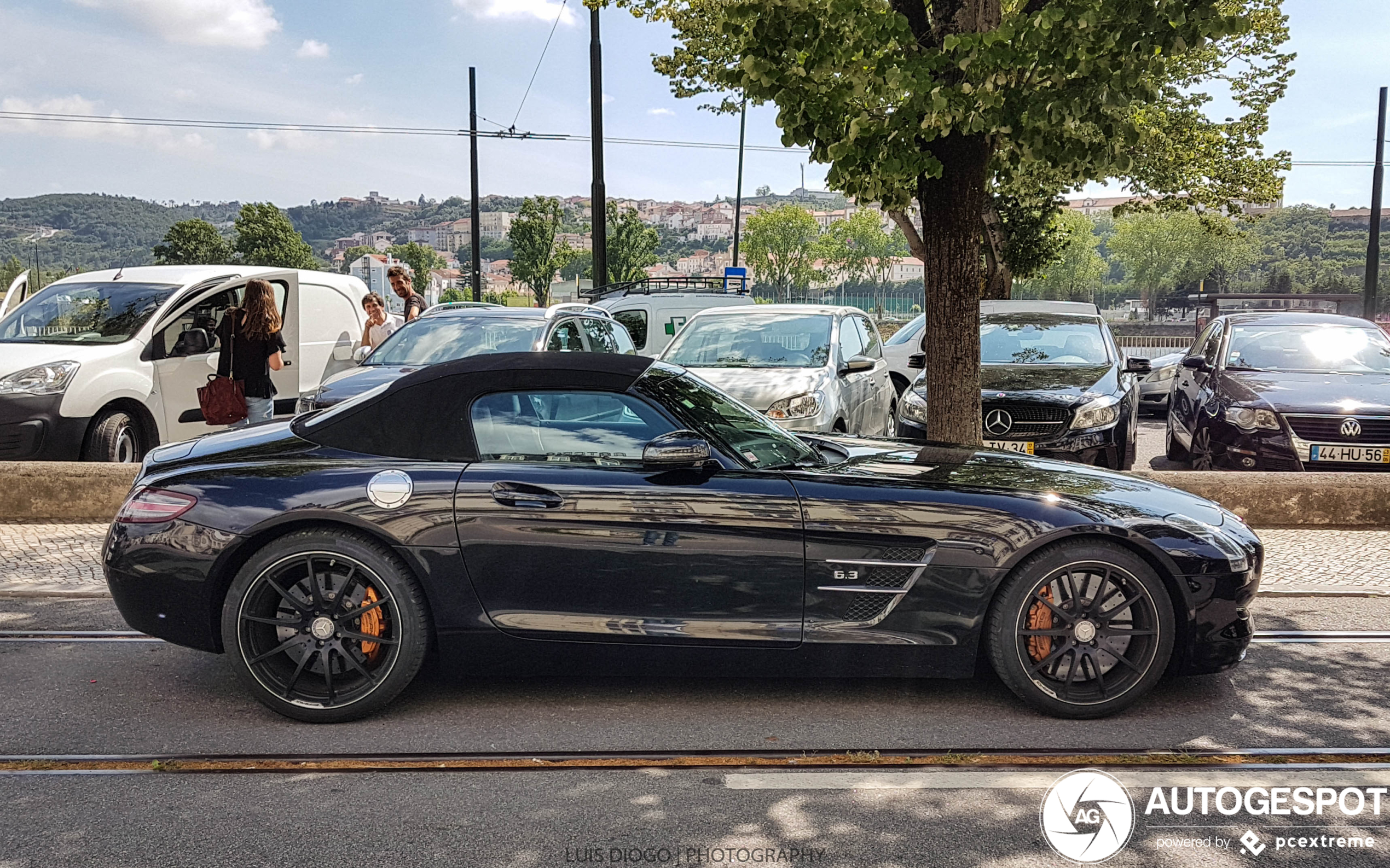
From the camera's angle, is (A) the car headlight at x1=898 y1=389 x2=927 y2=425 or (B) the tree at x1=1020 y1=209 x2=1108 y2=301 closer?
(A) the car headlight at x1=898 y1=389 x2=927 y2=425

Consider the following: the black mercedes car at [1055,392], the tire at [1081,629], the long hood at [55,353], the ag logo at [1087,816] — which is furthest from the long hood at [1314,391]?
the long hood at [55,353]

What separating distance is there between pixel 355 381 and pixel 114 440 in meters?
2.22

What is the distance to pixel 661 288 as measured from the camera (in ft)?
→ 60.9

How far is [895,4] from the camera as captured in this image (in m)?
7.80

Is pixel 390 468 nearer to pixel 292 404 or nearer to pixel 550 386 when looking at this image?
pixel 550 386


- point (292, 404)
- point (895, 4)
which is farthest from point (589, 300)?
point (895, 4)

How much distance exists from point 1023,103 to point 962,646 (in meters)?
3.87

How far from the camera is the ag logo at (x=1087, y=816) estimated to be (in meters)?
3.24

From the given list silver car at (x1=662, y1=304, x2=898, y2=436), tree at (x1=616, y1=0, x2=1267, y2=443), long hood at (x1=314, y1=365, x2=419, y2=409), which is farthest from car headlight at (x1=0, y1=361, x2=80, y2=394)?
tree at (x1=616, y1=0, x2=1267, y2=443)

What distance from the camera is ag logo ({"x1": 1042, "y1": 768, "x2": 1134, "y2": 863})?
127 inches

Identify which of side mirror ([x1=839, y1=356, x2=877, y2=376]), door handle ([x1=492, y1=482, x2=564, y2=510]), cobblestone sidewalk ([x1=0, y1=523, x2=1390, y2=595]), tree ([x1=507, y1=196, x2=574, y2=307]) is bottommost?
cobblestone sidewalk ([x1=0, y1=523, x2=1390, y2=595])

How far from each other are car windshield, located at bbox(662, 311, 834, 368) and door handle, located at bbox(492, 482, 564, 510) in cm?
603

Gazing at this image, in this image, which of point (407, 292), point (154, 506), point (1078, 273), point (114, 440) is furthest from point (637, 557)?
point (1078, 273)

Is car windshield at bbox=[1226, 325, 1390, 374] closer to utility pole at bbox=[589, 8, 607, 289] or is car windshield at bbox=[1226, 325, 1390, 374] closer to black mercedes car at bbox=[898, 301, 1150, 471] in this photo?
black mercedes car at bbox=[898, 301, 1150, 471]
